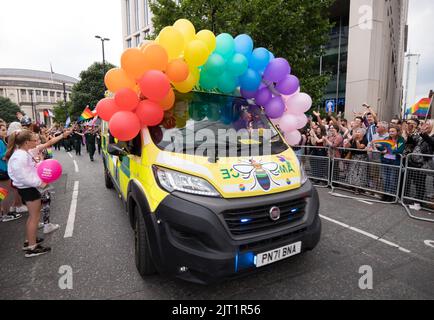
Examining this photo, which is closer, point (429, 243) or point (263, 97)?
point (429, 243)

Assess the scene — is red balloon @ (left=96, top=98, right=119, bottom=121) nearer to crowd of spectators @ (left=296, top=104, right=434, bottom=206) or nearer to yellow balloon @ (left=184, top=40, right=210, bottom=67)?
yellow balloon @ (left=184, top=40, right=210, bottom=67)

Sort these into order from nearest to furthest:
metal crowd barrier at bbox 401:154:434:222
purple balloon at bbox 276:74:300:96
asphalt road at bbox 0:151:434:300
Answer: asphalt road at bbox 0:151:434:300
purple balloon at bbox 276:74:300:96
metal crowd barrier at bbox 401:154:434:222

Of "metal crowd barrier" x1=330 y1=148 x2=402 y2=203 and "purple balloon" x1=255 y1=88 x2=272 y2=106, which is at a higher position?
"purple balloon" x1=255 y1=88 x2=272 y2=106

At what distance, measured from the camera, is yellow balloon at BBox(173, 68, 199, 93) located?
3.36 metres

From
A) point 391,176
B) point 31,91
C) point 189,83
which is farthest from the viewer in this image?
point 31,91

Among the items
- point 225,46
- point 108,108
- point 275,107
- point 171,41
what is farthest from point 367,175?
point 108,108

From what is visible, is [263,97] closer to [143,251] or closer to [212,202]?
[212,202]

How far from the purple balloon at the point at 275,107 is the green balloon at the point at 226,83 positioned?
697mm

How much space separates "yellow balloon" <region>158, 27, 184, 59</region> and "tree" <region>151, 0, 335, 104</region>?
7908 millimetres

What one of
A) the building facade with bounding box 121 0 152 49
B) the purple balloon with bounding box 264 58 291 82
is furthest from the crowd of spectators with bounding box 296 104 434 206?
the building facade with bounding box 121 0 152 49

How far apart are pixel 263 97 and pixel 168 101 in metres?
1.59

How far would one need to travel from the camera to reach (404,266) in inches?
129

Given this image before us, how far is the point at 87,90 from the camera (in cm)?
3381

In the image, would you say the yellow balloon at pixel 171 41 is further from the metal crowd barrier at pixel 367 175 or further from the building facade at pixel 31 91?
the building facade at pixel 31 91
